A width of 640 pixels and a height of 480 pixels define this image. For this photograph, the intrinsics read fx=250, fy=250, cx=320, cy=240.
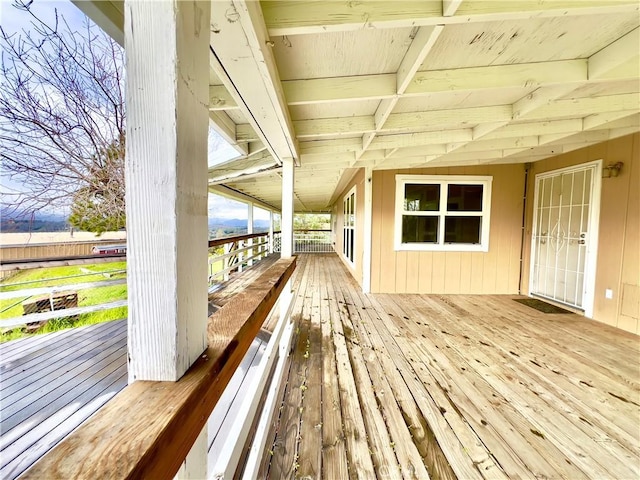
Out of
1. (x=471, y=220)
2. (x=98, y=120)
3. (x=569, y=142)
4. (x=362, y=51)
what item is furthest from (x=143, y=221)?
(x=471, y=220)

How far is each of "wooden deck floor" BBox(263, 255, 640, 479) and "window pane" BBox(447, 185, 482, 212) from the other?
202 cm

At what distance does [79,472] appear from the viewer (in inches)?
11.6

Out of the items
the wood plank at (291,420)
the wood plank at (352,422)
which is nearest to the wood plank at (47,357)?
the wood plank at (291,420)

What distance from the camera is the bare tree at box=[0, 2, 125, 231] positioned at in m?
0.71

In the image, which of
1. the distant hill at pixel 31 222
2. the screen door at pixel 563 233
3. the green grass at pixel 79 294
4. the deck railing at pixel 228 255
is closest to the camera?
the distant hill at pixel 31 222

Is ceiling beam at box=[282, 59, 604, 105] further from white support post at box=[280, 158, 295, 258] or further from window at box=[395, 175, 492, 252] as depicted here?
window at box=[395, 175, 492, 252]

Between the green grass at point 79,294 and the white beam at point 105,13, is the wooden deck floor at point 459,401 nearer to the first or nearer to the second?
the green grass at point 79,294

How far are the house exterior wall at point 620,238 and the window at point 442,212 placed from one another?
139cm

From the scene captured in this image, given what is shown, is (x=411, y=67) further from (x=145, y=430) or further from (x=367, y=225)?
(x=367, y=225)

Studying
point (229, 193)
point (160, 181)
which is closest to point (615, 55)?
point (160, 181)

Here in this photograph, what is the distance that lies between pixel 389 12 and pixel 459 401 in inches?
89.3

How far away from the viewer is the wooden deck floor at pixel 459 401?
129cm

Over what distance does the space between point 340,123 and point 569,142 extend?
3222 mm

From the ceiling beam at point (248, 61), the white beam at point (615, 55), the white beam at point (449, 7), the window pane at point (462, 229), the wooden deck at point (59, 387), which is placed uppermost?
the white beam at point (615, 55)
